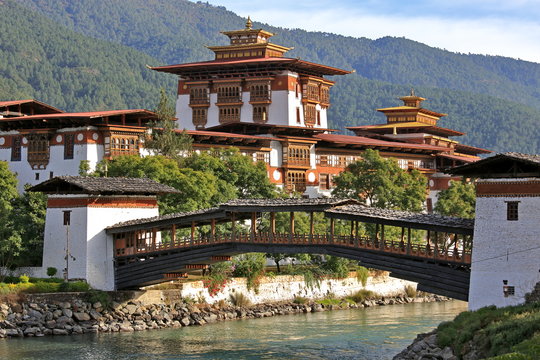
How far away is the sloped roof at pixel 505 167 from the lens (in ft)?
147

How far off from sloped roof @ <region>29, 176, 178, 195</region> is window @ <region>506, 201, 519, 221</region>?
22935 mm

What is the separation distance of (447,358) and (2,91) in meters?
134

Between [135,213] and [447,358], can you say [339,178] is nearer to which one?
[135,213]

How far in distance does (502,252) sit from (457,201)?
156ft

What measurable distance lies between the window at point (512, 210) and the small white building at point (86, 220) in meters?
23.0

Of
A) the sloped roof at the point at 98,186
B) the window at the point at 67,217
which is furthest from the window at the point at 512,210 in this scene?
the window at the point at 67,217

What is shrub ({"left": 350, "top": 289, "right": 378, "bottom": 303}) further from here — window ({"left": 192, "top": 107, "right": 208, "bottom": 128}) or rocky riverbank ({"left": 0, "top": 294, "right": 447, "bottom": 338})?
window ({"left": 192, "top": 107, "right": 208, "bottom": 128})

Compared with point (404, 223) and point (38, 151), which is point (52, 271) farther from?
point (404, 223)

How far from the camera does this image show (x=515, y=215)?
45.6m

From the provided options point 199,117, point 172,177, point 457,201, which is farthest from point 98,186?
point 199,117

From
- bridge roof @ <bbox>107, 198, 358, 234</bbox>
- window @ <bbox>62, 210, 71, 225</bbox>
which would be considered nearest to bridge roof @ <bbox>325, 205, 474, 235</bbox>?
bridge roof @ <bbox>107, 198, 358, 234</bbox>

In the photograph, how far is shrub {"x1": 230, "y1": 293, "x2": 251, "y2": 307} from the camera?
67312 mm

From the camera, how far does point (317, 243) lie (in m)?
55.3

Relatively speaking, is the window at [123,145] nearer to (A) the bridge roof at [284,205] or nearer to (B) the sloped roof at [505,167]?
(A) the bridge roof at [284,205]
